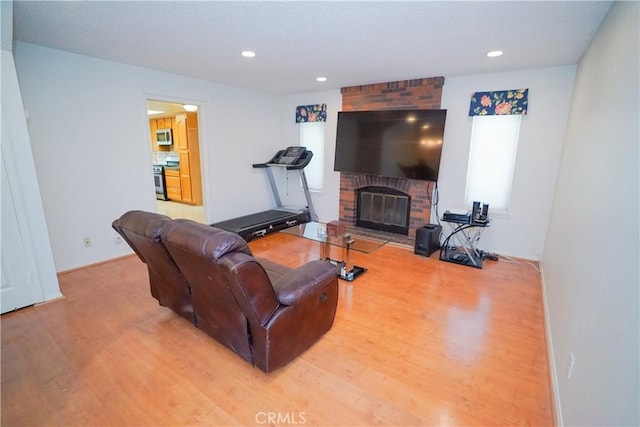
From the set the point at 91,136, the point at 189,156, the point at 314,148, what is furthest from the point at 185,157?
the point at 91,136

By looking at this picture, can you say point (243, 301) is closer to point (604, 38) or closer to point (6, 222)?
point (6, 222)

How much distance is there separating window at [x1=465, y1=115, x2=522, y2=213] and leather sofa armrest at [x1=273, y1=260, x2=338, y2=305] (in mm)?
2926

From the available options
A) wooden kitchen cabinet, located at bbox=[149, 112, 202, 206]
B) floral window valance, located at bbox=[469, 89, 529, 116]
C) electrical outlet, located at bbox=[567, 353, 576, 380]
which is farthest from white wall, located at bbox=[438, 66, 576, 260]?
wooden kitchen cabinet, located at bbox=[149, 112, 202, 206]

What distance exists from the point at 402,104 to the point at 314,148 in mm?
1797

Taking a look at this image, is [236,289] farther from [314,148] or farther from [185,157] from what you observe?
[185,157]

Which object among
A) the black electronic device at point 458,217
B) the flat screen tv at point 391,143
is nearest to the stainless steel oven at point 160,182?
the flat screen tv at point 391,143

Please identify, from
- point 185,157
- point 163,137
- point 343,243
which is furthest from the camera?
point 163,137

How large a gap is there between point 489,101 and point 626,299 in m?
3.31

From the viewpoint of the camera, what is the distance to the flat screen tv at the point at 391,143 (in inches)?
156

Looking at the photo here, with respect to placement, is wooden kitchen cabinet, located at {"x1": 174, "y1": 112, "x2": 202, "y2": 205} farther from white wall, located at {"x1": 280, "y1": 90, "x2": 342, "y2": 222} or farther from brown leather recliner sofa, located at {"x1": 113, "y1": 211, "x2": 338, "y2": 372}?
brown leather recliner sofa, located at {"x1": 113, "y1": 211, "x2": 338, "y2": 372}

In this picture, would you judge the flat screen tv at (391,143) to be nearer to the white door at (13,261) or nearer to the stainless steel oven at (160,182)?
the white door at (13,261)

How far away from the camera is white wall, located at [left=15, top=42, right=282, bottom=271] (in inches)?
118

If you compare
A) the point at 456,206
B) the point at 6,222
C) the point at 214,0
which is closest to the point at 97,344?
the point at 6,222

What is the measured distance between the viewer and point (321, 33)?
246cm
